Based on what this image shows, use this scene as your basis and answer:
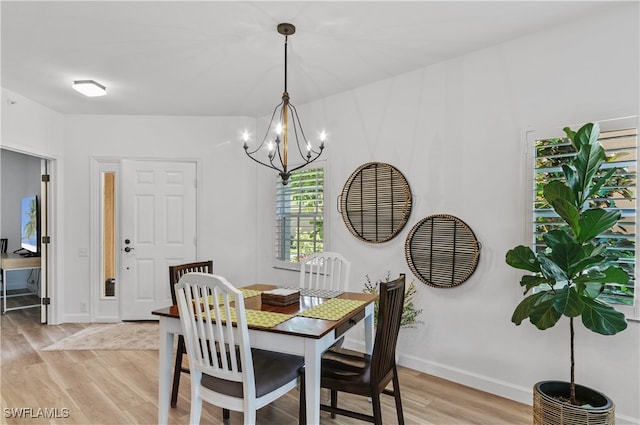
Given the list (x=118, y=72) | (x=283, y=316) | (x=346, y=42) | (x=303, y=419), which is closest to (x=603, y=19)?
(x=346, y=42)

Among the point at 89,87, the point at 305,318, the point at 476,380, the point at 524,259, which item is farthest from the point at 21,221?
the point at 524,259

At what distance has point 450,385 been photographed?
3.07 m

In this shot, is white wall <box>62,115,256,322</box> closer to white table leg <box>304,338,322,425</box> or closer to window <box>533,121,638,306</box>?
white table leg <box>304,338,322,425</box>

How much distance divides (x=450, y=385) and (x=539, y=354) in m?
0.73

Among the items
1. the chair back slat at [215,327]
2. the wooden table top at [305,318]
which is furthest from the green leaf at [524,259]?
the chair back slat at [215,327]

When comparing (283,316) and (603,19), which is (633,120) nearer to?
(603,19)

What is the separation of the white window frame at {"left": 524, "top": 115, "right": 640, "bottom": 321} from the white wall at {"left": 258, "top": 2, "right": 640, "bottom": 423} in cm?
3

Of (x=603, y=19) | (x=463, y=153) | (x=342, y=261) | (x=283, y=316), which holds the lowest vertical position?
(x=283, y=316)

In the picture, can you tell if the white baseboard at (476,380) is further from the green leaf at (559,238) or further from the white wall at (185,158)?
the white wall at (185,158)

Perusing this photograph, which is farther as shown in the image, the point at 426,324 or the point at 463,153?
the point at 426,324

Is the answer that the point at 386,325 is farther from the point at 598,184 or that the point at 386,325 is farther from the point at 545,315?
the point at 598,184

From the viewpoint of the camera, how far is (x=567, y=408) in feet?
6.81

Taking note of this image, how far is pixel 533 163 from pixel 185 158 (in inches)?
156

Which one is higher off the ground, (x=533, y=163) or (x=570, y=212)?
(x=533, y=163)
